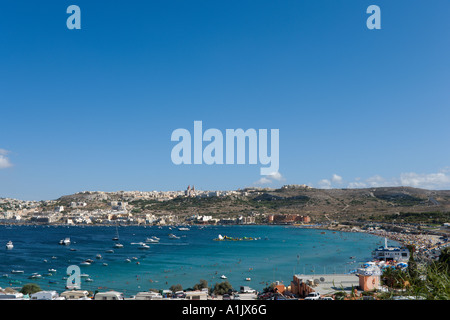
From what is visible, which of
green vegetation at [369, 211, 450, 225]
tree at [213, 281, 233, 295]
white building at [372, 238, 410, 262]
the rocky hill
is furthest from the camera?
the rocky hill

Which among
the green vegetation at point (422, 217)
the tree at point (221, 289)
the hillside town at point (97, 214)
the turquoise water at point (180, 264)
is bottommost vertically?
the hillside town at point (97, 214)

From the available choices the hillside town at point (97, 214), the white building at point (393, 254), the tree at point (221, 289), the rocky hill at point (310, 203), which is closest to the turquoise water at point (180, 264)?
the white building at point (393, 254)

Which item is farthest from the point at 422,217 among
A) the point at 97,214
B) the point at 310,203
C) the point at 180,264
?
the point at 97,214

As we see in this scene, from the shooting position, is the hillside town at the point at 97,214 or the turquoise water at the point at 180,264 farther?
the hillside town at the point at 97,214

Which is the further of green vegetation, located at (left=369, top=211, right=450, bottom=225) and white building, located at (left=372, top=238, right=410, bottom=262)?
green vegetation, located at (left=369, top=211, right=450, bottom=225)

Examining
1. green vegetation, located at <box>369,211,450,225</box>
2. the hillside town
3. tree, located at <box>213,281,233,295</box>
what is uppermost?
tree, located at <box>213,281,233,295</box>

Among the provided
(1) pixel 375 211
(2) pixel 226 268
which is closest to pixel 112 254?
(2) pixel 226 268

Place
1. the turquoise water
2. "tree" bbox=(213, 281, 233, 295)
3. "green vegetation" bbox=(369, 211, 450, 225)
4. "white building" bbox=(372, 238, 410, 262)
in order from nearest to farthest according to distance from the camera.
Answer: "tree" bbox=(213, 281, 233, 295) → the turquoise water → "white building" bbox=(372, 238, 410, 262) → "green vegetation" bbox=(369, 211, 450, 225)

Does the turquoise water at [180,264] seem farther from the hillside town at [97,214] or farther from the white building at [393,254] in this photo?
the hillside town at [97,214]

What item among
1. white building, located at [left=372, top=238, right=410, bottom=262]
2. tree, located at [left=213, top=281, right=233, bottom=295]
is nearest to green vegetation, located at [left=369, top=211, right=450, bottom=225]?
white building, located at [left=372, top=238, right=410, bottom=262]

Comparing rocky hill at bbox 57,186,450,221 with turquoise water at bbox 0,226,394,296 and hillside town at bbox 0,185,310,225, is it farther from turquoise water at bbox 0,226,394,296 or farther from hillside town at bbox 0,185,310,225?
turquoise water at bbox 0,226,394,296

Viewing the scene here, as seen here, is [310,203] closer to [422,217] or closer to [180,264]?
[422,217]
